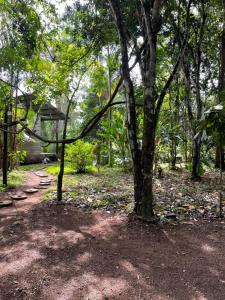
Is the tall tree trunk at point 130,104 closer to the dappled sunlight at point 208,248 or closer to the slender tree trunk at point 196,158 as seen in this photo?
the dappled sunlight at point 208,248

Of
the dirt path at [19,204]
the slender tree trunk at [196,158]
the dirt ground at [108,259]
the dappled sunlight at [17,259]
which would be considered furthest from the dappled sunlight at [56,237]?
the slender tree trunk at [196,158]

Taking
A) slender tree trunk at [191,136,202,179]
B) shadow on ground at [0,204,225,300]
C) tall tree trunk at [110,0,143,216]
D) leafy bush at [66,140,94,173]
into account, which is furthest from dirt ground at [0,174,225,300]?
leafy bush at [66,140,94,173]

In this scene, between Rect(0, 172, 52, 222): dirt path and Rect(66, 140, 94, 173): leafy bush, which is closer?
Rect(0, 172, 52, 222): dirt path

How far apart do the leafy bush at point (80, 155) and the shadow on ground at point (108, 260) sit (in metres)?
4.63

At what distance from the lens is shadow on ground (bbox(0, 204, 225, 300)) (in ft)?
7.26

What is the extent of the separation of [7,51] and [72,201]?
3.24 m

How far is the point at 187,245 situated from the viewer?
3086mm

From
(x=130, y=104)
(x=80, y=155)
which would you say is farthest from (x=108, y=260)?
(x=80, y=155)

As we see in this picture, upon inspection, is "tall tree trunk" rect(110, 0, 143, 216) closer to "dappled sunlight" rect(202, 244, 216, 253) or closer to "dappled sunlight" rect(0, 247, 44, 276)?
"dappled sunlight" rect(202, 244, 216, 253)

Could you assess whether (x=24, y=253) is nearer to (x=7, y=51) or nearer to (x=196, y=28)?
(x=7, y=51)

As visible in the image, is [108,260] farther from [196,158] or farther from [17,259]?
[196,158]

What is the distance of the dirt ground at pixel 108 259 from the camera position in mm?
2213

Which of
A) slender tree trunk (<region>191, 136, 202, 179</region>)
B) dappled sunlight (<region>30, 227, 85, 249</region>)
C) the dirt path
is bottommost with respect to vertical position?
dappled sunlight (<region>30, 227, 85, 249</region>)

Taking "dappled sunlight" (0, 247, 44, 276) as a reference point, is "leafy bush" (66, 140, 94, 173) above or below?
above
